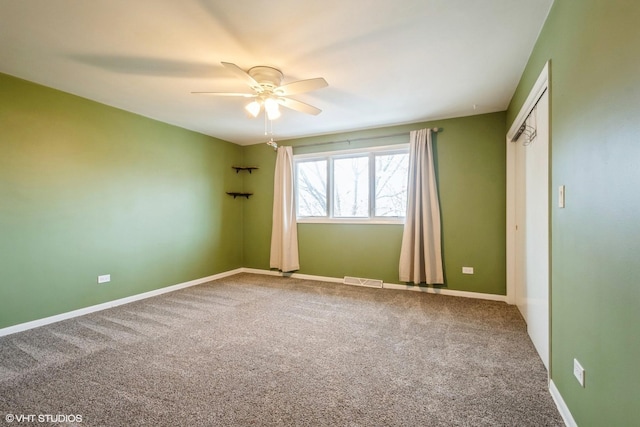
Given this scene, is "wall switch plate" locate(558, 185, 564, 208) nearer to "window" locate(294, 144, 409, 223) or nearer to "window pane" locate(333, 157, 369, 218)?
"window" locate(294, 144, 409, 223)

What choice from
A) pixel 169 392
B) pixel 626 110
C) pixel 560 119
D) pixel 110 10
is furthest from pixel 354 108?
pixel 169 392

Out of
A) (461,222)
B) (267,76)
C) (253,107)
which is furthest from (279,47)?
(461,222)

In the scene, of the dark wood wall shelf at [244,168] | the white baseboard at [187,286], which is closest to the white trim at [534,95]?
the white baseboard at [187,286]

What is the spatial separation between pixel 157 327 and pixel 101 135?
2405 millimetres

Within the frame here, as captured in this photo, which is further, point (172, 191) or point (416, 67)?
point (172, 191)

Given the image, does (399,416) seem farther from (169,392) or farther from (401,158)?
(401,158)

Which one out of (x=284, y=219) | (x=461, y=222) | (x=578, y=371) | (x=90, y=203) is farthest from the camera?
(x=284, y=219)

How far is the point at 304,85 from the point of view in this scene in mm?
2307

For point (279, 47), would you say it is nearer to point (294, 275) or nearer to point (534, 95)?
point (534, 95)

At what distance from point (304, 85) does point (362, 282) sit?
10.2 feet

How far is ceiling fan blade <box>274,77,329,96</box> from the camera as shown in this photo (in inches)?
87.1

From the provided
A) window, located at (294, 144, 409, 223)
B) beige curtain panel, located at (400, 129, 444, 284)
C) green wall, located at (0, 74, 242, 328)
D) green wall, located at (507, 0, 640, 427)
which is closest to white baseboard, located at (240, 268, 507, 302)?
beige curtain panel, located at (400, 129, 444, 284)

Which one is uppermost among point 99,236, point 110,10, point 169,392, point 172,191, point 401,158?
point 110,10

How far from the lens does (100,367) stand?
6.84 ft
